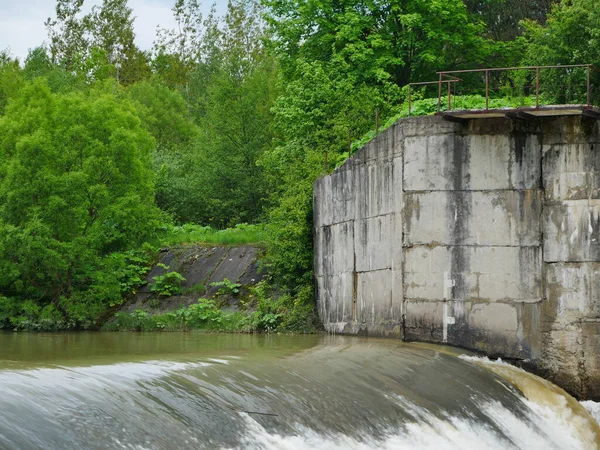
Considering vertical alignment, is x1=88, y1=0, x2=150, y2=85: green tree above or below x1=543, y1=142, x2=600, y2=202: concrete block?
above

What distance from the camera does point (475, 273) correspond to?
20078mm

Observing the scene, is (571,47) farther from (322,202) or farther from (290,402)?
(290,402)

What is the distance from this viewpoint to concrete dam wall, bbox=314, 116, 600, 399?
19625mm

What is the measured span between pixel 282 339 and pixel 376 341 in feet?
11.3

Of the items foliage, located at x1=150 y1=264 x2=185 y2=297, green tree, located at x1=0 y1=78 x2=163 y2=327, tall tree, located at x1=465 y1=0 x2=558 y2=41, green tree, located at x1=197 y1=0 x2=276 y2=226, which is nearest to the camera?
green tree, located at x1=0 y1=78 x2=163 y2=327

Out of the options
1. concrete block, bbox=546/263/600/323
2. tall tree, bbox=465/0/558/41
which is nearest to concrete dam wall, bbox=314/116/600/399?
concrete block, bbox=546/263/600/323

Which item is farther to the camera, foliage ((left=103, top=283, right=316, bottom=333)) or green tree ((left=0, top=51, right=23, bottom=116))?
green tree ((left=0, top=51, right=23, bottom=116))

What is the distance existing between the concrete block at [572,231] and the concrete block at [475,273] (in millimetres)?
368

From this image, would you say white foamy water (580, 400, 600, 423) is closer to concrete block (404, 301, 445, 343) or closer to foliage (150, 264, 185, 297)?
concrete block (404, 301, 445, 343)

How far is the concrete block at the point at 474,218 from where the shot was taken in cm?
1992

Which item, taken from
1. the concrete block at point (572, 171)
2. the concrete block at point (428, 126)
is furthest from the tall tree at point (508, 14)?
the concrete block at point (572, 171)

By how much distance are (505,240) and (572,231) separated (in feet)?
4.33

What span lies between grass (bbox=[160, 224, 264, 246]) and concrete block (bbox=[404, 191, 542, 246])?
42.1ft

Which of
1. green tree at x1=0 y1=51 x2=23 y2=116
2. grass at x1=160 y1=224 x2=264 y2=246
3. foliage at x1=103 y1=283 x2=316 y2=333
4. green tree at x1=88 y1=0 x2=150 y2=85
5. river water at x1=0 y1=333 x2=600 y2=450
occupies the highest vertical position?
green tree at x1=88 y1=0 x2=150 y2=85
